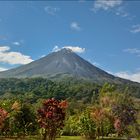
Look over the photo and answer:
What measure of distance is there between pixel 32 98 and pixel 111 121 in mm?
93181

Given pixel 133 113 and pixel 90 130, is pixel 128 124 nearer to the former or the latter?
pixel 133 113

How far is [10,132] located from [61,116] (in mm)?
30027

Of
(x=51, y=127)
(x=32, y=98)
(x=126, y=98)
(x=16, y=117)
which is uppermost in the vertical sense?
(x=32, y=98)

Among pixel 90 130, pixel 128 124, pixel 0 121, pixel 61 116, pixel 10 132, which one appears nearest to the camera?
pixel 61 116

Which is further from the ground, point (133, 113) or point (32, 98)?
point (32, 98)

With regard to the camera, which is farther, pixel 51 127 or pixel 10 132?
pixel 10 132

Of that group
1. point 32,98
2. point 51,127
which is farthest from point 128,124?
point 32,98

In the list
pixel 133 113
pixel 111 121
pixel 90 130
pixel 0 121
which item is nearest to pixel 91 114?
pixel 90 130

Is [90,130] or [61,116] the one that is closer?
[61,116]

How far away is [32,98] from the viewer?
6491 inches

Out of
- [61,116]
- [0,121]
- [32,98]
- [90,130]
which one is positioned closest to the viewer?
[61,116]

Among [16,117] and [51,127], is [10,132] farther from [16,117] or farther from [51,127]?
[51,127]

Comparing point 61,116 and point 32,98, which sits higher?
point 32,98

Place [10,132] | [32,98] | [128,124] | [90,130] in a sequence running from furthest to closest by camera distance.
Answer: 1. [32,98]
2. [128,124]
3. [90,130]
4. [10,132]
